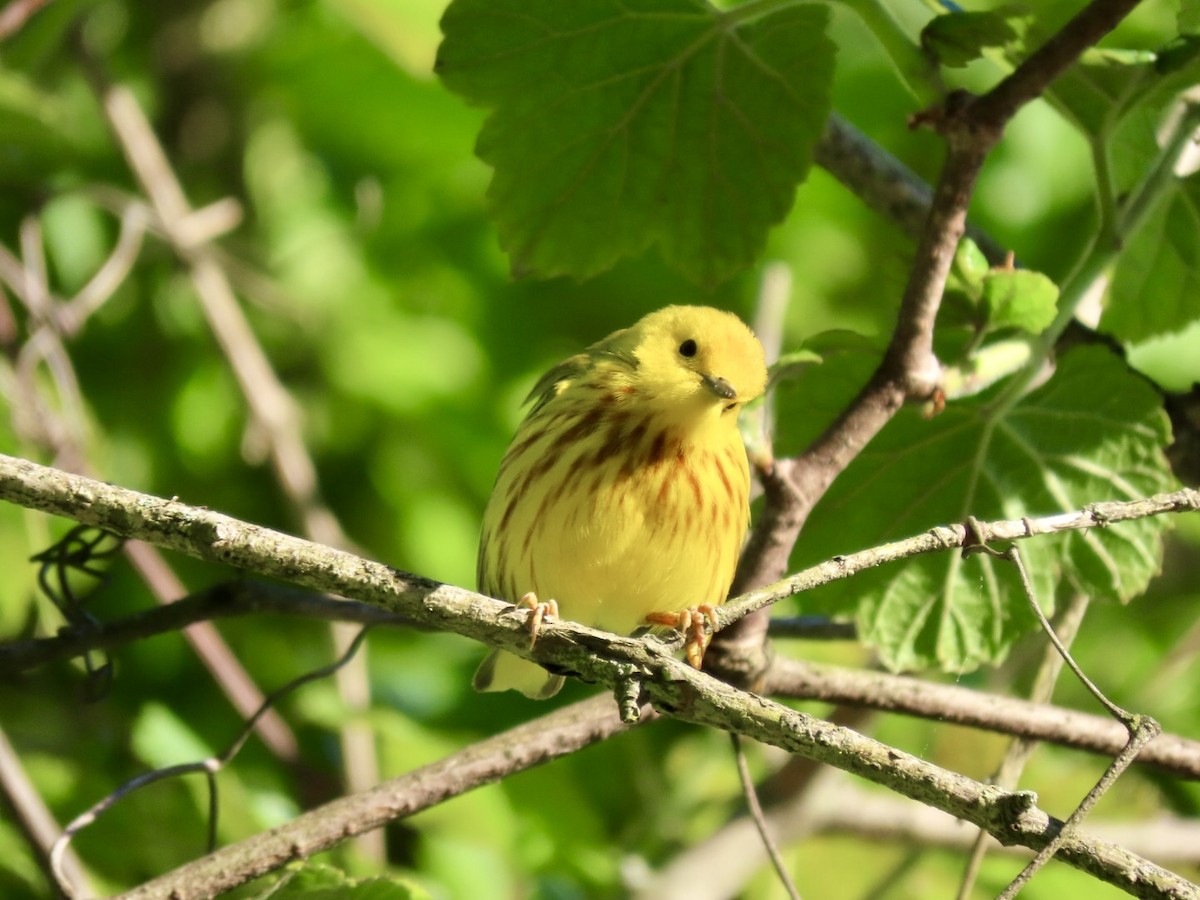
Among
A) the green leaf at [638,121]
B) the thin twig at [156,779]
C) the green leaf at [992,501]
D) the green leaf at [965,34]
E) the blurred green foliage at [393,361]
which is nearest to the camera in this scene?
the green leaf at [965,34]

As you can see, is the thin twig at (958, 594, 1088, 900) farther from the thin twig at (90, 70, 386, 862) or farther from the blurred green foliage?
the thin twig at (90, 70, 386, 862)

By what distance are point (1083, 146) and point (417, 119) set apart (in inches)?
62.4

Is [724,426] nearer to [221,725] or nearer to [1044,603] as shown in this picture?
[1044,603]

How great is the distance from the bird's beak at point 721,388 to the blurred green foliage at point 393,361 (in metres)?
0.96

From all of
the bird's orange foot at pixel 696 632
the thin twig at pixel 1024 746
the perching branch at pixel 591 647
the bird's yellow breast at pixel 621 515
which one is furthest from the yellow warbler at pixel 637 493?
the perching branch at pixel 591 647

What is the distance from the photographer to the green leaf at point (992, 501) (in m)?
2.12

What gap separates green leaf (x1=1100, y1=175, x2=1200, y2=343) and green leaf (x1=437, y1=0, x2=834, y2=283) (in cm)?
54

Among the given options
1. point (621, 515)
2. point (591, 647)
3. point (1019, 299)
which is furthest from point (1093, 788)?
point (621, 515)

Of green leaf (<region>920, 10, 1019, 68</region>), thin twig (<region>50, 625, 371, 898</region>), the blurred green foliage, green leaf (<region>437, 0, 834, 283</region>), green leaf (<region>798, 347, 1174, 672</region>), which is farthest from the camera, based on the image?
the blurred green foliage

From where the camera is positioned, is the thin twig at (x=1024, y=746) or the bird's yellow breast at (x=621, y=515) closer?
the thin twig at (x=1024, y=746)

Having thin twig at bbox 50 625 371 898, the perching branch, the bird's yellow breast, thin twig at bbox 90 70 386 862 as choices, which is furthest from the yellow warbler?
the perching branch

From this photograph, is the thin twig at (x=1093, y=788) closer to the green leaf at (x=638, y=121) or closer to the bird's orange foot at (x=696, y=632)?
the bird's orange foot at (x=696, y=632)

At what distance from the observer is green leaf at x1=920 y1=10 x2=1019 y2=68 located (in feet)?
5.60

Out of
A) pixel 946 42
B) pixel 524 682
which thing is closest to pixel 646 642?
pixel 946 42
